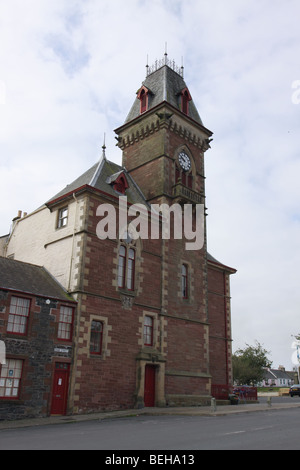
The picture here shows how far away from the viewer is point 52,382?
1961 cm

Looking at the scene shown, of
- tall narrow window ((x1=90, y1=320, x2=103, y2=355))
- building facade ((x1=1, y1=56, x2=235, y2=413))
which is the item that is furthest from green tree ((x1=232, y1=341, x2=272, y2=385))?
tall narrow window ((x1=90, y1=320, x2=103, y2=355))

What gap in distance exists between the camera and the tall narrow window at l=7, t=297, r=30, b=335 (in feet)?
62.5

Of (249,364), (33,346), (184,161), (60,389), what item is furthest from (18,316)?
(249,364)

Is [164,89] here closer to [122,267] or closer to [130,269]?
[130,269]

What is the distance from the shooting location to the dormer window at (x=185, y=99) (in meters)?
32.7

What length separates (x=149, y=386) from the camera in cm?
2419

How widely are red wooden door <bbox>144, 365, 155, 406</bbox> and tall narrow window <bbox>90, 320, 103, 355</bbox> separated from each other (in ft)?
12.4

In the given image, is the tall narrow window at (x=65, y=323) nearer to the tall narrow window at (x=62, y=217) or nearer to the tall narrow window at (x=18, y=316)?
the tall narrow window at (x=18, y=316)

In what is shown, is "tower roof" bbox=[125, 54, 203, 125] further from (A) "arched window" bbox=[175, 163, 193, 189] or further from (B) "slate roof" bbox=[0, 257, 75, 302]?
(B) "slate roof" bbox=[0, 257, 75, 302]

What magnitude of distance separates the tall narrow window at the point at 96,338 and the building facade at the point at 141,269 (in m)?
0.06

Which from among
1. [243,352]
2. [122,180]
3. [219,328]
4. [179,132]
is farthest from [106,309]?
[243,352]

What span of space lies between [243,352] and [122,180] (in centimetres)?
5541

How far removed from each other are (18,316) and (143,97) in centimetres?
2101
